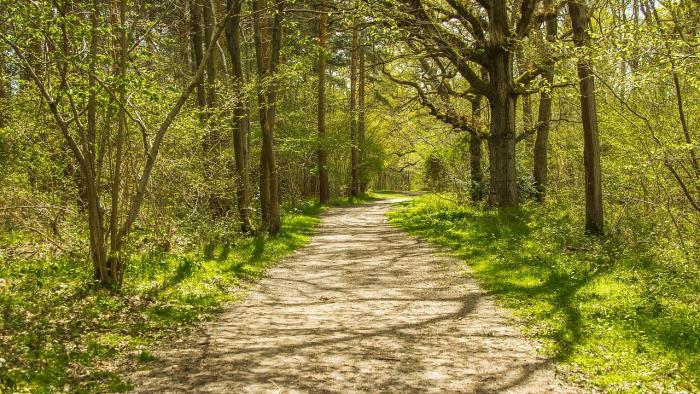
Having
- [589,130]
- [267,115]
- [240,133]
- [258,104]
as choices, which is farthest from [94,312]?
[589,130]

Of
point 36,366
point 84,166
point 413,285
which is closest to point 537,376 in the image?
point 413,285

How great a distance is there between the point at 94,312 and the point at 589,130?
32.8 ft

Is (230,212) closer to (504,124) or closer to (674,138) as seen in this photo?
(504,124)

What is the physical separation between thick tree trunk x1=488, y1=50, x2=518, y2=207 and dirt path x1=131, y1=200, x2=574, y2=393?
19.3 feet

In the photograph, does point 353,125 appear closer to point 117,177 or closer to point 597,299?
point 117,177

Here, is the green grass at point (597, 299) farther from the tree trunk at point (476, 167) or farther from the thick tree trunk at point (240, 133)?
the tree trunk at point (476, 167)

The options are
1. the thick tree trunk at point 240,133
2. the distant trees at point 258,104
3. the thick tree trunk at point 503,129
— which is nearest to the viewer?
the distant trees at point 258,104

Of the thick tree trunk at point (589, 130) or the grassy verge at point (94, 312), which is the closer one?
the grassy verge at point (94, 312)

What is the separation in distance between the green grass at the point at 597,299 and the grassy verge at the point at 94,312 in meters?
4.45

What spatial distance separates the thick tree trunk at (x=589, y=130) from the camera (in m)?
11.3

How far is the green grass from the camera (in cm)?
532

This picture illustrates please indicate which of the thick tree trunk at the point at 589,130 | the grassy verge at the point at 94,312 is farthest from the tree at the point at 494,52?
the grassy verge at the point at 94,312

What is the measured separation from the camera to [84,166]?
7527 mm

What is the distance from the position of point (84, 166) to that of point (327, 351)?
4322 mm
